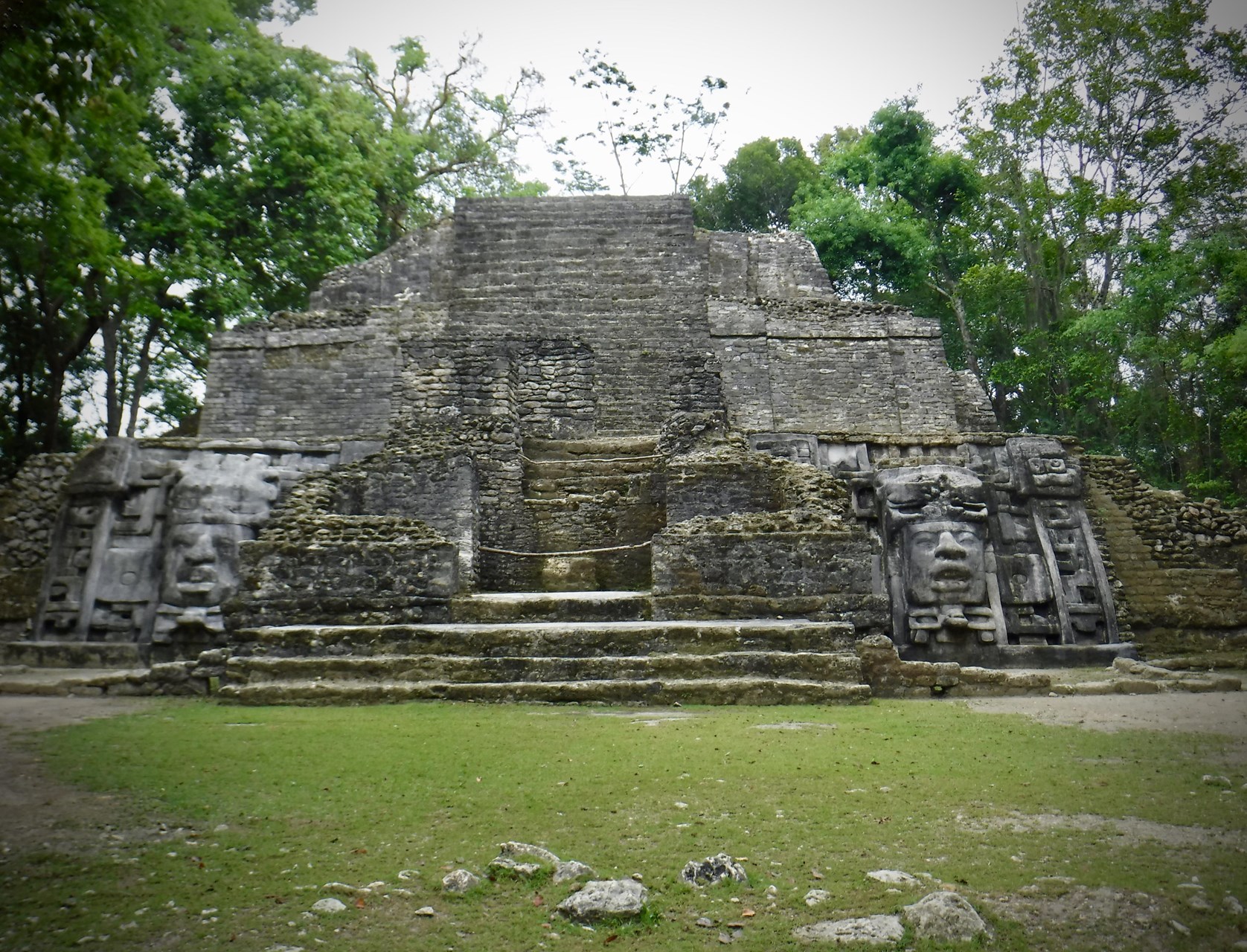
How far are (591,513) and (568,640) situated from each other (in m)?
3.53

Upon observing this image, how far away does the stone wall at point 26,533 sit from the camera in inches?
374

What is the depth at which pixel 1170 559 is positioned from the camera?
9406 mm

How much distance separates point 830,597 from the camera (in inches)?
257

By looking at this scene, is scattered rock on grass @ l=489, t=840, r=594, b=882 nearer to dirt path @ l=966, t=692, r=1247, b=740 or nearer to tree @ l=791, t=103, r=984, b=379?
dirt path @ l=966, t=692, r=1247, b=740

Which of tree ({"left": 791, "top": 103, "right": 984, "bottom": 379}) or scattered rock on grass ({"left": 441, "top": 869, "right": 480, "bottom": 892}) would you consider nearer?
scattered rock on grass ({"left": 441, "top": 869, "right": 480, "bottom": 892})

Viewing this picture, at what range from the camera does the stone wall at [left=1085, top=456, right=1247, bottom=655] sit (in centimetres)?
885

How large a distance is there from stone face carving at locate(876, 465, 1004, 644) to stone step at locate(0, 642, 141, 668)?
23.3ft

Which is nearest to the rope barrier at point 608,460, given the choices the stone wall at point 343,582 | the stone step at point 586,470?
the stone step at point 586,470

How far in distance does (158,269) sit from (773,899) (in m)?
15.9

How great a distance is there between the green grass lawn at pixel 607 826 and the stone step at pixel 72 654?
14.7 feet

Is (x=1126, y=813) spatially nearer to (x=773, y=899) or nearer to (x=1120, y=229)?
(x=773, y=899)

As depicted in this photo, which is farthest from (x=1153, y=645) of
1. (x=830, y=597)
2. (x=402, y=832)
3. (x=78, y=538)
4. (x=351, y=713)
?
(x=78, y=538)

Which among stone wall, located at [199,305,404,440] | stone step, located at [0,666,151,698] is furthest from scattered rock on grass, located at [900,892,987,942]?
stone wall, located at [199,305,404,440]

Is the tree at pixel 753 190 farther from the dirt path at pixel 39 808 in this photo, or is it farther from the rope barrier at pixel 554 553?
the dirt path at pixel 39 808
